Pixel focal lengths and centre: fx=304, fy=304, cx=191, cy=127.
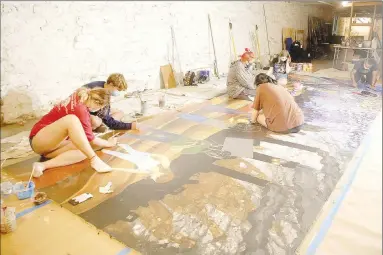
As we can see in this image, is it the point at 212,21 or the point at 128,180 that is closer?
the point at 128,180

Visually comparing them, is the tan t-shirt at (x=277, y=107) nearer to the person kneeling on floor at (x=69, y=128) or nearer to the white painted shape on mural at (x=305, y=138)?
the white painted shape on mural at (x=305, y=138)

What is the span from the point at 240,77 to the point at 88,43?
222cm

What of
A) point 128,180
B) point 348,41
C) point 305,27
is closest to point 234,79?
point 128,180

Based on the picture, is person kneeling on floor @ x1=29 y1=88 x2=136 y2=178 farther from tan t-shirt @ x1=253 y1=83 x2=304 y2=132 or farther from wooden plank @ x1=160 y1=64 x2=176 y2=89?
wooden plank @ x1=160 y1=64 x2=176 y2=89

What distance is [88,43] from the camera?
13.8 feet

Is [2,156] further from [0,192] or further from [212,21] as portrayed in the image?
[212,21]

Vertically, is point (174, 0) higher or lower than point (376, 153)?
higher

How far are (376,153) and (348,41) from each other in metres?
6.41

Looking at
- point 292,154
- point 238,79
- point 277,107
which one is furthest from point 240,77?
point 292,154

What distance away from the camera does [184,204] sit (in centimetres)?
211

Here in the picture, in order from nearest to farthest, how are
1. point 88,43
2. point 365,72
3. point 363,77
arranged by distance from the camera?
Result: point 88,43, point 365,72, point 363,77

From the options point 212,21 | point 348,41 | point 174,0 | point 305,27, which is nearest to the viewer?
point 174,0

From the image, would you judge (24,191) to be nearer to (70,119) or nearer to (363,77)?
(70,119)

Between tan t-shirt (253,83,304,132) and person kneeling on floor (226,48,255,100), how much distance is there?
1.26 metres
